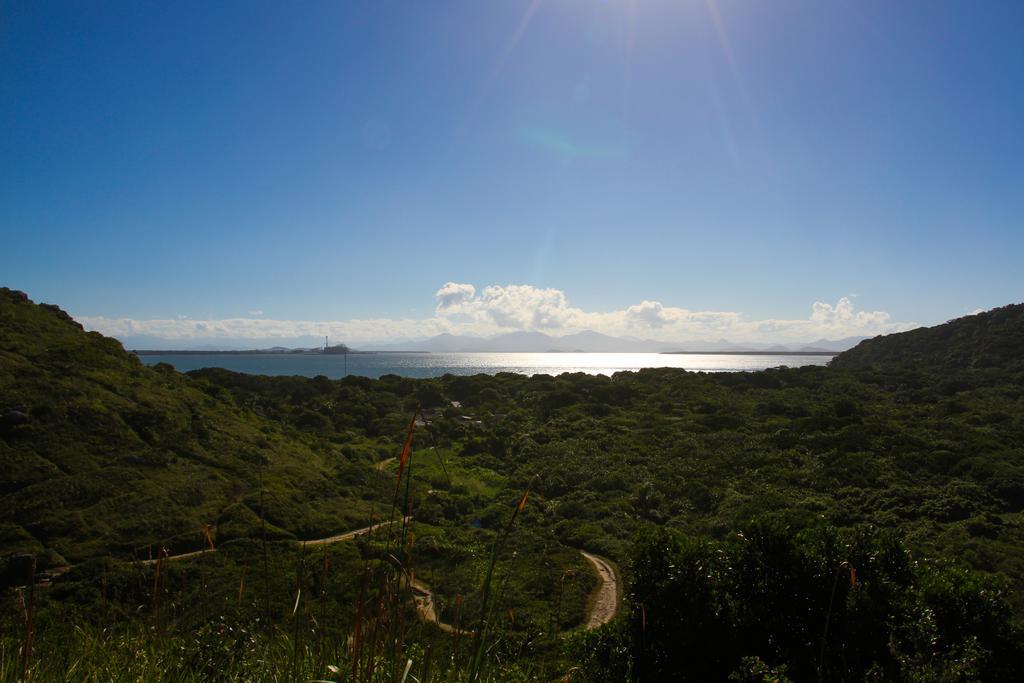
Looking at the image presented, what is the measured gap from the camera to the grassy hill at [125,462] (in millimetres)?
15945

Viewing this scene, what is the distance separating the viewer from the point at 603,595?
16.3 m

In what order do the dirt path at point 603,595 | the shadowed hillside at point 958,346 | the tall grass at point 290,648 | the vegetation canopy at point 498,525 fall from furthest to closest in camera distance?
the shadowed hillside at point 958,346 → the dirt path at point 603,595 → the vegetation canopy at point 498,525 → the tall grass at point 290,648

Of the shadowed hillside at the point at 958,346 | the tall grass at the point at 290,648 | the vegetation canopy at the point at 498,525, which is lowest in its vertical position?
the vegetation canopy at the point at 498,525

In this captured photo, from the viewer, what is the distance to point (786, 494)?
78.7 feet

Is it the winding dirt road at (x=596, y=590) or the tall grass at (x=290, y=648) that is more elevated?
the tall grass at (x=290, y=648)

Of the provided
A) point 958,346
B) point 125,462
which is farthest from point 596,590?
point 958,346

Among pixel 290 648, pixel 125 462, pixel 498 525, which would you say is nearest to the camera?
pixel 290 648

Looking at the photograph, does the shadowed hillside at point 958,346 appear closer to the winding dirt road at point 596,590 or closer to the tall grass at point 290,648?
the winding dirt road at point 596,590

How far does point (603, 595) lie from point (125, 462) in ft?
57.5

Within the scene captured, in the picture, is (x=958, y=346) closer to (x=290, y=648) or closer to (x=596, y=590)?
(x=596, y=590)

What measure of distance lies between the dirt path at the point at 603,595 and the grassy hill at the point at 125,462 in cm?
706

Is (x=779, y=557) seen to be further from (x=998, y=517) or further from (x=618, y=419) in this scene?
(x=618, y=419)

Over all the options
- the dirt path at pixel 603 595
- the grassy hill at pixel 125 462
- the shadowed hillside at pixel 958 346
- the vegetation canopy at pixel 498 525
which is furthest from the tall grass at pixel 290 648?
the shadowed hillside at pixel 958 346

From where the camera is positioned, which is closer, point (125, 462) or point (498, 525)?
point (125, 462)
